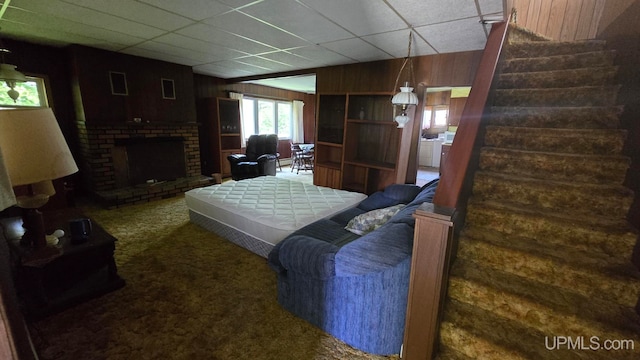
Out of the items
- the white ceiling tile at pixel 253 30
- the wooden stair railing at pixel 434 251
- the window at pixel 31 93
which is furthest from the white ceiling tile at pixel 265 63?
the wooden stair railing at pixel 434 251

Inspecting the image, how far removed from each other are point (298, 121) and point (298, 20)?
5.67 meters

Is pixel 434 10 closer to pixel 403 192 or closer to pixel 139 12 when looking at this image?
pixel 403 192

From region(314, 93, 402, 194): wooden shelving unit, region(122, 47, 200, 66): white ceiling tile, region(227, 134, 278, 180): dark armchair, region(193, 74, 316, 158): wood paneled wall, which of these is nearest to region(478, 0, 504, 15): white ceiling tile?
region(314, 93, 402, 194): wooden shelving unit

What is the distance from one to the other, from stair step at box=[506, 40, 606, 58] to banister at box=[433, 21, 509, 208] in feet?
4.46

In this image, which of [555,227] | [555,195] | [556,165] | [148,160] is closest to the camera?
[555,227]

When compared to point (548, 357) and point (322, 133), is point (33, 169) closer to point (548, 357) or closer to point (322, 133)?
point (548, 357)

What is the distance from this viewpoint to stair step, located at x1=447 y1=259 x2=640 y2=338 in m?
1.19

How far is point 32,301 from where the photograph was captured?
178 cm

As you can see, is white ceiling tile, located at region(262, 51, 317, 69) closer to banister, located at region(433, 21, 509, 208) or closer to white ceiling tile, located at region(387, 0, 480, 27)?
white ceiling tile, located at region(387, 0, 480, 27)

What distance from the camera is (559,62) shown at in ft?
7.81

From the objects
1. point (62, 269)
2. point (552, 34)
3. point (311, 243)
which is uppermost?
point (552, 34)

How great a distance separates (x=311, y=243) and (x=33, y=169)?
59.7 inches

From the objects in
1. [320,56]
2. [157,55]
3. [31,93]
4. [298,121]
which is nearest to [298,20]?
[320,56]

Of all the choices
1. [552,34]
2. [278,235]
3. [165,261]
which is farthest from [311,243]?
[552,34]
